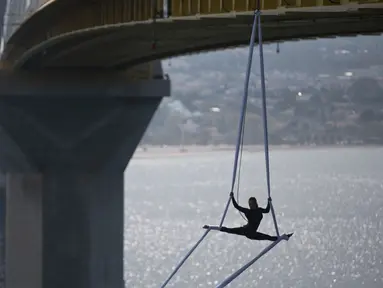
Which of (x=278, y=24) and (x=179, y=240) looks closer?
(x=278, y=24)

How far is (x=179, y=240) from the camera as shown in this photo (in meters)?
62.2

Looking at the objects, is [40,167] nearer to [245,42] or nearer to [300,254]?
[245,42]

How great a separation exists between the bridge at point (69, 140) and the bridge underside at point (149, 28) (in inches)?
4.5

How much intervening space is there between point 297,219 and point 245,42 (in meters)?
50.3

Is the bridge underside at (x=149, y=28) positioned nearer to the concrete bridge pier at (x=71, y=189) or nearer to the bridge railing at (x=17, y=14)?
the bridge railing at (x=17, y=14)

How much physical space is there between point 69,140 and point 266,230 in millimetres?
32444

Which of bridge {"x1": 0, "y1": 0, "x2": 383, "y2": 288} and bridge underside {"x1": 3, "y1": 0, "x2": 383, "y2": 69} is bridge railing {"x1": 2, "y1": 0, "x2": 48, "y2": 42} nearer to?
bridge {"x1": 0, "y1": 0, "x2": 383, "y2": 288}

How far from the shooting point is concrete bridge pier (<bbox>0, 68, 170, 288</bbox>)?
111ft

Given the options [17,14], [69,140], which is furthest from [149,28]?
[69,140]

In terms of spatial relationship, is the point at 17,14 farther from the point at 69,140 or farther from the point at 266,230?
the point at 266,230

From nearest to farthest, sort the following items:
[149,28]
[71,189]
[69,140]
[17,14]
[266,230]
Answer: [149,28] < [17,14] < [69,140] < [71,189] < [266,230]

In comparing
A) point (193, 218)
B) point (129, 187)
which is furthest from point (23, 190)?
point (129, 187)

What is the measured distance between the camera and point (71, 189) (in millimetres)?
35750

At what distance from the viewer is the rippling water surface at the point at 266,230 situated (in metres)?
49.4
